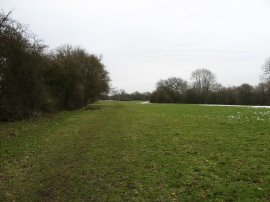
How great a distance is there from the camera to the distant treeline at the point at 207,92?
93.7 meters

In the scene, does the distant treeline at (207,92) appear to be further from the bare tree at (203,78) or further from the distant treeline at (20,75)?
the distant treeline at (20,75)

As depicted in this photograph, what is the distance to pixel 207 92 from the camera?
11656 centimetres

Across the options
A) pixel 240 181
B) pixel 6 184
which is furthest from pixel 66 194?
pixel 240 181

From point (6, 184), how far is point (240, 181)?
6.18 m

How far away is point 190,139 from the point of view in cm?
1658

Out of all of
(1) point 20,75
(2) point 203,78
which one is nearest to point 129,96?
(2) point 203,78

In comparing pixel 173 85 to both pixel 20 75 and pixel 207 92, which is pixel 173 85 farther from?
pixel 20 75

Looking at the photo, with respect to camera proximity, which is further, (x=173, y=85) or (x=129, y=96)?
(x=129, y=96)

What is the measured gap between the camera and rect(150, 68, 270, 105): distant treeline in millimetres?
93688

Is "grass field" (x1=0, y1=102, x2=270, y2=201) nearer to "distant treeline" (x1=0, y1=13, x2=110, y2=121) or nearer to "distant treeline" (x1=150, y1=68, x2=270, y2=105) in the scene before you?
"distant treeline" (x1=0, y1=13, x2=110, y2=121)

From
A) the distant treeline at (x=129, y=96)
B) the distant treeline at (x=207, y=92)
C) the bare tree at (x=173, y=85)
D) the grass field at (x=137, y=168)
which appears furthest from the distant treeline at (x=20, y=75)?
the distant treeline at (x=129, y=96)

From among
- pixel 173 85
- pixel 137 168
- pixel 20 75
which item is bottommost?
pixel 137 168

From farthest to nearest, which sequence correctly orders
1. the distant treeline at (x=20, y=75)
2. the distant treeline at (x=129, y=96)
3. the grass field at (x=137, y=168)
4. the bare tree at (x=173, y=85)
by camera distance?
1. the distant treeline at (x=129, y=96)
2. the bare tree at (x=173, y=85)
3. the distant treeline at (x=20, y=75)
4. the grass field at (x=137, y=168)

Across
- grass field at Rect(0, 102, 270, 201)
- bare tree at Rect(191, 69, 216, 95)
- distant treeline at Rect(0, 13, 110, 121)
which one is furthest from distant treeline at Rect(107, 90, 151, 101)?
grass field at Rect(0, 102, 270, 201)
